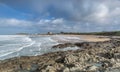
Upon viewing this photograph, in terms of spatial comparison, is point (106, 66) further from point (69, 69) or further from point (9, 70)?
point (9, 70)

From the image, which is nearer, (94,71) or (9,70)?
(94,71)

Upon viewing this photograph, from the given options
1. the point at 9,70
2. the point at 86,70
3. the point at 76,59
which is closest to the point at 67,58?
the point at 76,59

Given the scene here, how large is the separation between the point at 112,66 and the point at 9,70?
23.8ft

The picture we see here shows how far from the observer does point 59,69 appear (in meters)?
13.1

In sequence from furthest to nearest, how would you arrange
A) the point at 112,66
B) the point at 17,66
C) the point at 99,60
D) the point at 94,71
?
the point at 99,60
the point at 17,66
the point at 112,66
the point at 94,71

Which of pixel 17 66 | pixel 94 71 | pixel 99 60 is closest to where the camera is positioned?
pixel 94 71

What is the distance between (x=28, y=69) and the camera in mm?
14125

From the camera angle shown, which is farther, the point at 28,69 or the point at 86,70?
the point at 28,69

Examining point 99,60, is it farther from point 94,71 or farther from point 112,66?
point 94,71

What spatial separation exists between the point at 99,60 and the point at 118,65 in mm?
2493

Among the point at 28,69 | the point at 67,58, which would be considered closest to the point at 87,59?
the point at 67,58

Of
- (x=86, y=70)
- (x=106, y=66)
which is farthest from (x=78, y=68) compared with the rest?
(x=106, y=66)

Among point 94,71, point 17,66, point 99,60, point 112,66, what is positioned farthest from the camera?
point 99,60

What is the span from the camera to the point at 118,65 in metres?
13.7
